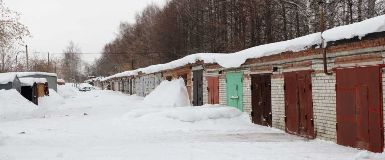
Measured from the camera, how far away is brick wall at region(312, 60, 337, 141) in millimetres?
10547

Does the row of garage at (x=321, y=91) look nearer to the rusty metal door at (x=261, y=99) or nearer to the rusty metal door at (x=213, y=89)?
the rusty metal door at (x=261, y=99)

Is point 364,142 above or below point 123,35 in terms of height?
below

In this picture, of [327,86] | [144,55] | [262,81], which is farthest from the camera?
[144,55]

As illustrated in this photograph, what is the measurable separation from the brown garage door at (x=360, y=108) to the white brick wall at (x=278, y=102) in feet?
10.1

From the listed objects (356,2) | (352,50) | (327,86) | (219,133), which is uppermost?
(356,2)

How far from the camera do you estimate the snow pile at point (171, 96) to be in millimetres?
22328

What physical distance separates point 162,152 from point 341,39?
14.8 feet

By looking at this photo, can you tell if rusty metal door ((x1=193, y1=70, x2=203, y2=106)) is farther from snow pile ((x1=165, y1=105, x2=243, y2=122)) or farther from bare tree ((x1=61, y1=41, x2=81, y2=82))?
bare tree ((x1=61, y1=41, x2=81, y2=82))

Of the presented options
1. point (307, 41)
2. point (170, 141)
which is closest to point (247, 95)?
point (170, 141)

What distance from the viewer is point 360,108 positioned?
9461 millimetres

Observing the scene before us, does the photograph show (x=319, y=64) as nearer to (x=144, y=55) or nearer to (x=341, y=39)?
(x=341, y=39)

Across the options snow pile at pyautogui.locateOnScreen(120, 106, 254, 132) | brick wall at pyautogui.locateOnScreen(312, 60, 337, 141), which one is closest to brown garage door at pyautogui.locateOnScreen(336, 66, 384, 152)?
brick wall at pyautogui.locateOnScreen(312, 60, 337, 141)

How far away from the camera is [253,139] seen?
1161 centimetres

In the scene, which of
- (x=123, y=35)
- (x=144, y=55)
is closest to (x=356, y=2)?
(x=144, y=55)
